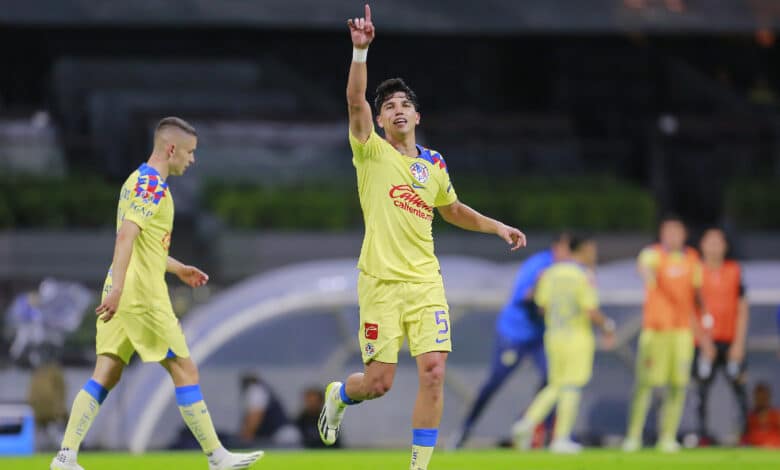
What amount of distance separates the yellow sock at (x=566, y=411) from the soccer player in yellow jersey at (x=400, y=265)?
17.1 ft

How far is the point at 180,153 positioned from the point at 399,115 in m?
1.48

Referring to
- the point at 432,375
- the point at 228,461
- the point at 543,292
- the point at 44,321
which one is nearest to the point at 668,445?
the point at 543,292

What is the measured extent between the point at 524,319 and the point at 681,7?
40.7ft

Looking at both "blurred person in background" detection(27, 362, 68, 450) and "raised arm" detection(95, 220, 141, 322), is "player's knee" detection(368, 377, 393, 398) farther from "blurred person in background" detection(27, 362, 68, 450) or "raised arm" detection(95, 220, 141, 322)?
"blurred person in background" detection(27, 362, 68, 450)

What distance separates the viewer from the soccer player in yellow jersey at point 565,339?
13.4 meters

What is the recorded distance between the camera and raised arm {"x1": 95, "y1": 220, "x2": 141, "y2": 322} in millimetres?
8039

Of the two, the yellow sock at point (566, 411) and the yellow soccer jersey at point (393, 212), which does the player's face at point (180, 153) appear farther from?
the yellow sock at point (566, 411)

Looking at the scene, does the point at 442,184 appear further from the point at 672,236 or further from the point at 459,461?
the point at 672,236

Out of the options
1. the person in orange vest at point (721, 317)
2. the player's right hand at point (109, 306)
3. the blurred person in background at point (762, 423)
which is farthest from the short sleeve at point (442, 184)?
the blurred person in background at point (762, 423)

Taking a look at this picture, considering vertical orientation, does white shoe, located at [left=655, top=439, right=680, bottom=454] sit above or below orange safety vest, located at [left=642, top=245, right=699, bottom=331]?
below

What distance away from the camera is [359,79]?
7.69 metres

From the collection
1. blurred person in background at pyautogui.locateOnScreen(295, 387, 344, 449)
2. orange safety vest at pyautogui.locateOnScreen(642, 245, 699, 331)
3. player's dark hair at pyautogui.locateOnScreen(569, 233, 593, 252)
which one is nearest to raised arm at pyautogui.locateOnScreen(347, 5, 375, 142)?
player's dark hair at pyautogui.locateOnScreen(569, 233, 593, 252)

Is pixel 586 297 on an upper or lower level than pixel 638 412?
upper

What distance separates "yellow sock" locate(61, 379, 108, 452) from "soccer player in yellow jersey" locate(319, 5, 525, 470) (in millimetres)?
1615
